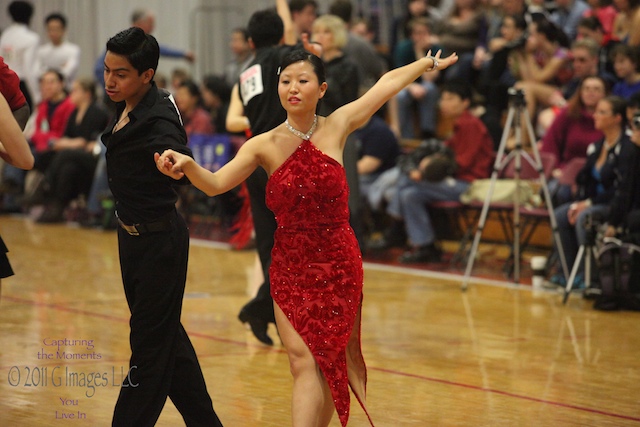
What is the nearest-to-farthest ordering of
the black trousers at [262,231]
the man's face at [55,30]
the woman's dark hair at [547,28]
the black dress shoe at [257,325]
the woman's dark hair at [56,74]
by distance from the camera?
1. the black trousers at [262,231]
2. the black dress shoe at [257,325]
3. the woman's dark hair at [547,28]
4. the woman's dark hair at [56,74]
5. the man's face at [55,30]

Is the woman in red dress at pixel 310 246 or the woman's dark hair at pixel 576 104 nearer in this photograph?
the woman in red dress at pixel 310 246

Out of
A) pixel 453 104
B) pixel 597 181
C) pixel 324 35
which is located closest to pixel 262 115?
pixel 324 35

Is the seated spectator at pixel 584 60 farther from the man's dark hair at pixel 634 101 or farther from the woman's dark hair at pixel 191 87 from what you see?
the woman's dark hair at pixel 191 87

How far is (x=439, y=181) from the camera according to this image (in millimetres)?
10297

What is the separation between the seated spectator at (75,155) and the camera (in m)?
13.4

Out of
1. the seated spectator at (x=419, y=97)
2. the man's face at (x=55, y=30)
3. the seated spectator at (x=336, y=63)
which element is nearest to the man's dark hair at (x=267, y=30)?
the seated spectator at (x=336, y=63)

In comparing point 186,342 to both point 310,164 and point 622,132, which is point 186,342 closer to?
point 310,164

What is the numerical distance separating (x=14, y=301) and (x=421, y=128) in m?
5.92

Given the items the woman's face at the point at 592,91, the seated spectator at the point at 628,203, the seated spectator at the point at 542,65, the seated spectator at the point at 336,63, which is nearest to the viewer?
the seated spectator at the point at 628,203

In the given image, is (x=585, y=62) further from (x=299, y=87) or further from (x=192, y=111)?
(x=299, y=87)

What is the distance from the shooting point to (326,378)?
13.1ft

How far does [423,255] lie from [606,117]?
2572mm

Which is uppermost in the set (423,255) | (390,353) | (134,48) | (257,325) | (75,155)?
(134,48)

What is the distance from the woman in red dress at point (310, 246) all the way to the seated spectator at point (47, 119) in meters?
10.3
